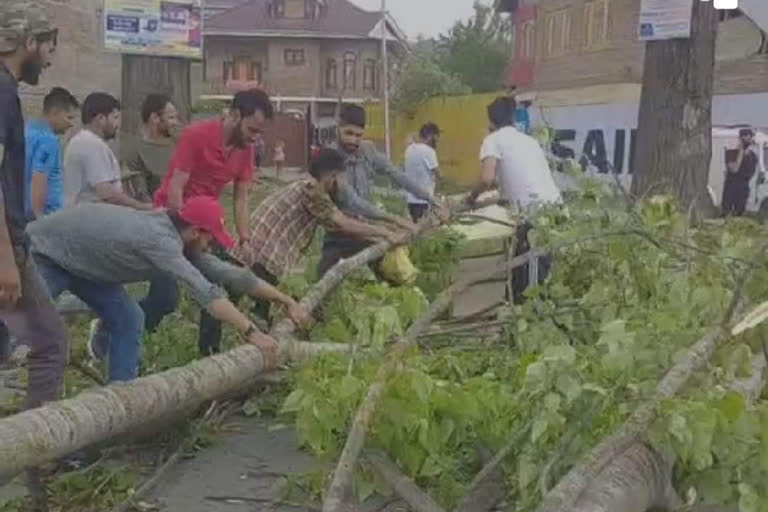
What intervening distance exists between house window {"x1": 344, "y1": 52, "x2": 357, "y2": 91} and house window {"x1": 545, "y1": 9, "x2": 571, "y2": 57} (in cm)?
2528

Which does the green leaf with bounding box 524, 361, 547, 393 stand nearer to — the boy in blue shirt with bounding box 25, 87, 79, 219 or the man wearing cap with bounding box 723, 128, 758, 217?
the boy in blue shirt with bounding box 25, 87, 79, 219

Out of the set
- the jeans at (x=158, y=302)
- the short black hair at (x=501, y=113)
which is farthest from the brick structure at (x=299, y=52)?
the jeans at (x=158, y=302)

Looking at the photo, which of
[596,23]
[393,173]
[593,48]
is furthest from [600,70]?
[393,173]

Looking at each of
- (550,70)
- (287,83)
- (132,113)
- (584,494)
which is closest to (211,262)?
(584,494)

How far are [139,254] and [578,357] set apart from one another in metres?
1.94

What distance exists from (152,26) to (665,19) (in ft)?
12.3

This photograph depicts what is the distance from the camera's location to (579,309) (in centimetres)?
545

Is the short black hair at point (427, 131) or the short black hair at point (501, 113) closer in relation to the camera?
the short black hair at point (501, 113)

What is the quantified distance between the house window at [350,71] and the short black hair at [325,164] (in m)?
59.1

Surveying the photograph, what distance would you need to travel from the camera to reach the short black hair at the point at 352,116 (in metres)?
7.93

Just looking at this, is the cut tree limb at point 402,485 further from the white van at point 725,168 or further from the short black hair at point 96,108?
the white van at point 725,168

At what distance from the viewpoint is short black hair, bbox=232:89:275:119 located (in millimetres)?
6586

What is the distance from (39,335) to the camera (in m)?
4.95

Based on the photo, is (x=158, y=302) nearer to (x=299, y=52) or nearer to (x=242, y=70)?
(x=299, y=52)
